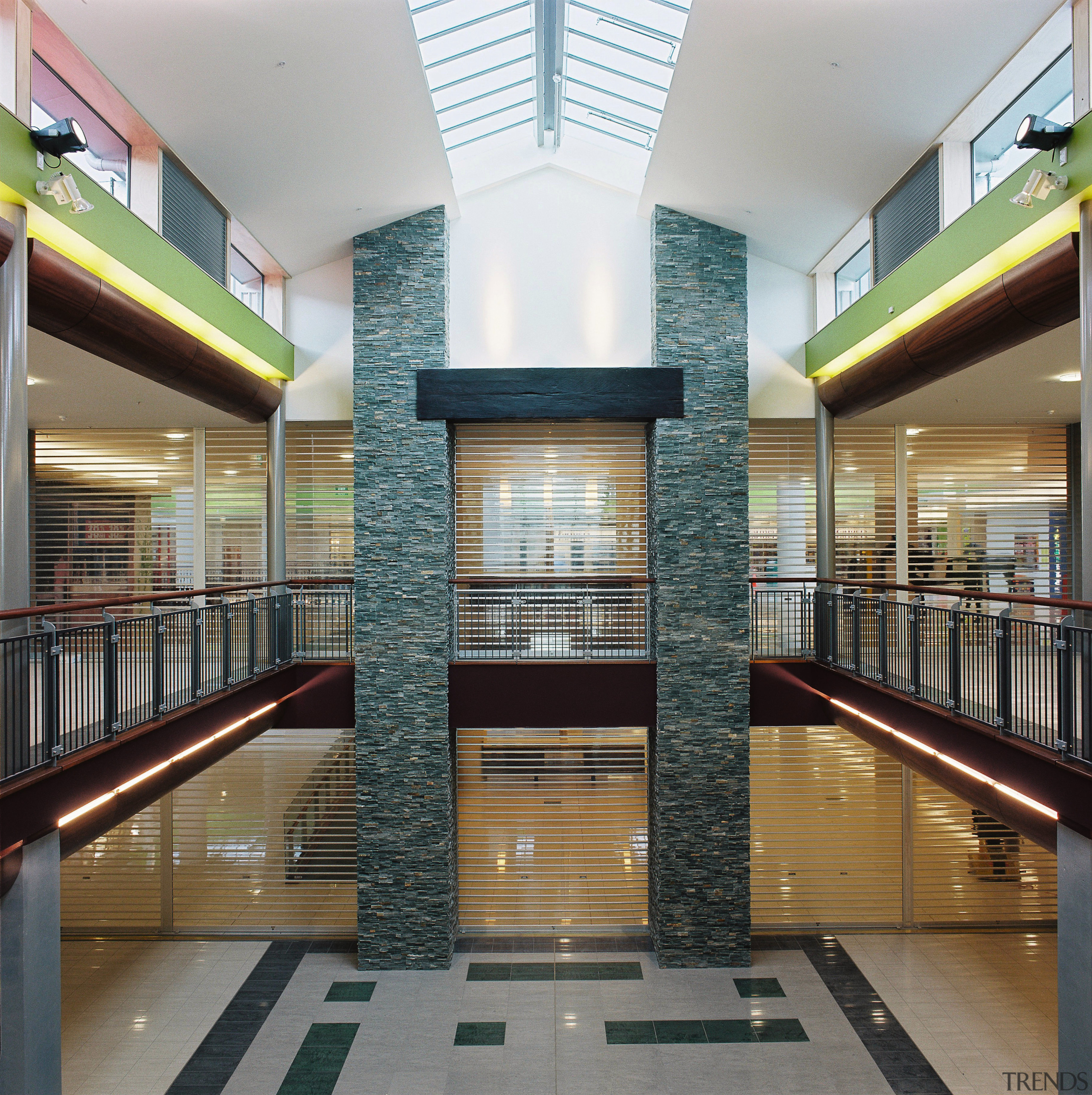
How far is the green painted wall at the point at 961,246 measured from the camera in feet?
18.9

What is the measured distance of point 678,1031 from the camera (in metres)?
8.73

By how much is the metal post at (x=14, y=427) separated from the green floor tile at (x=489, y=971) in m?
7.52

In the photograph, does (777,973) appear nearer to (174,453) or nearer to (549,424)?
(549,424)

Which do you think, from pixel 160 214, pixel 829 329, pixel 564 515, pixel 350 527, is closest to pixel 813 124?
pixel 829 329

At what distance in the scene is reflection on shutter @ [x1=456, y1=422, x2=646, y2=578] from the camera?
11.4 m

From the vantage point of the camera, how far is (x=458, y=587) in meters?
11.2

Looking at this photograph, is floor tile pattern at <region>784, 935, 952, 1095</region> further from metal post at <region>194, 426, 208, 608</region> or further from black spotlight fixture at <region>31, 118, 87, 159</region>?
Answer: black spotlight fixture at <region>31, 118, 87, 159</region>

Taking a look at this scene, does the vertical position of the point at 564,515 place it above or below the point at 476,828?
above

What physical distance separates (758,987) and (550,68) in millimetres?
12339

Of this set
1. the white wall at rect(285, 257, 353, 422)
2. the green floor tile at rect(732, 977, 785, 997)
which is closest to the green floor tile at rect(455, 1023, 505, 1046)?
the green floor tile at rect(732, 977, 785, 997)

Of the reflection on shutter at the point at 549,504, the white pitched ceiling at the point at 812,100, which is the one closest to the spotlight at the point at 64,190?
the white pitched ceiling at the point at 812,100

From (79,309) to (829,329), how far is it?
9.44 meters

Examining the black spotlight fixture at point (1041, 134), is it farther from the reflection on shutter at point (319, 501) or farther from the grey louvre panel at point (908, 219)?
the reflection on shutter at point (319, 501)

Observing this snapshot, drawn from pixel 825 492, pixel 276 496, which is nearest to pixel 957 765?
pixel 825 492
